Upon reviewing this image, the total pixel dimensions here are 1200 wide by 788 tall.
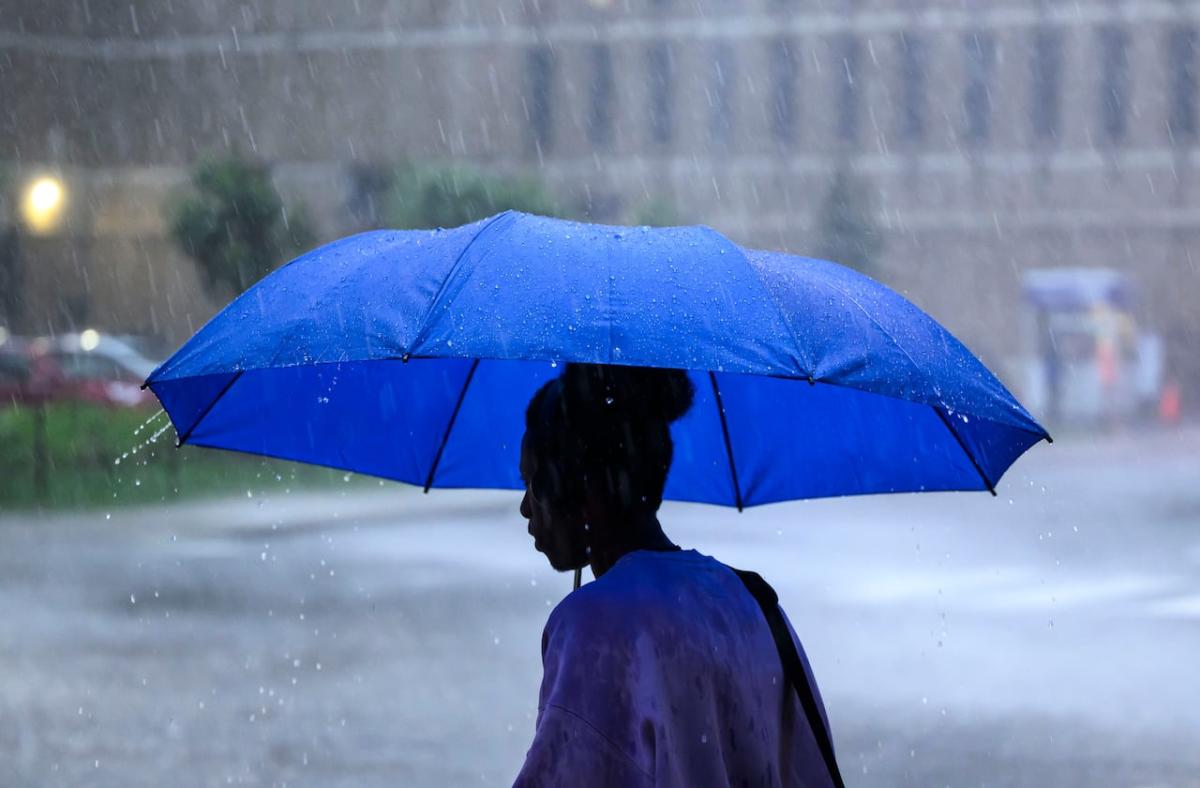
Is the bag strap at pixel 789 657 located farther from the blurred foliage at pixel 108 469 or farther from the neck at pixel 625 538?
the blurred foliage at pixel 108 469

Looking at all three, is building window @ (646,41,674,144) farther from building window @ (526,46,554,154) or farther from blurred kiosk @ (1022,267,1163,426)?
blurred kiosk @ (1022,267,1163,426)

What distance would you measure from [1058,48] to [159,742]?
41396 mm

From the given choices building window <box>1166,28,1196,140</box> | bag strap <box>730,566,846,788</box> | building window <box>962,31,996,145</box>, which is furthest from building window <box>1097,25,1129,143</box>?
bag strap <box>730,566,846,788</box>

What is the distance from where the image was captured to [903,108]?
44469 mm

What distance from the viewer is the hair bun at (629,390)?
2111 mm

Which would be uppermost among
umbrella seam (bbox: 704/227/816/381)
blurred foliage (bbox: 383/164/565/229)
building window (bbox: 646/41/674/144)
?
building window (bbox: 646/41/674/144)

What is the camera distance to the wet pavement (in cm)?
667

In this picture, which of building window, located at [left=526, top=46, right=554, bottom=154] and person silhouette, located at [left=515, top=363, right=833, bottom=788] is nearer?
person silhouette, located at [left=515, top=363, right=833, bottom=788]

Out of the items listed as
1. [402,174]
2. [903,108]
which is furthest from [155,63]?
[903,108]

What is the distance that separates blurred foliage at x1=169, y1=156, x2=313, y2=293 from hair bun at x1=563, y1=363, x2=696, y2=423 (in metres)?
28.4

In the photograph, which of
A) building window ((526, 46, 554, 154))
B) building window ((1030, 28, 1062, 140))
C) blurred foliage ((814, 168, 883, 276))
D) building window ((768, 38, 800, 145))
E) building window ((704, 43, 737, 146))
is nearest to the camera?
blurred foliage ((814, 168, 883, 276))

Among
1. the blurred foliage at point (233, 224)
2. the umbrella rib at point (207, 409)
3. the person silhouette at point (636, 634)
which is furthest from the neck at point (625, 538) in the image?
the blurred foliage at point (233, 224)

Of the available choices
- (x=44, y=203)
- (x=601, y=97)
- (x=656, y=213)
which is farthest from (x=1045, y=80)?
(x=44, y=203)

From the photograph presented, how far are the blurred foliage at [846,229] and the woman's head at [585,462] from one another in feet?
126
